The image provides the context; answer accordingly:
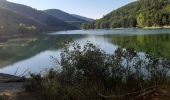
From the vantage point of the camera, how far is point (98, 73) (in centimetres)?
1398

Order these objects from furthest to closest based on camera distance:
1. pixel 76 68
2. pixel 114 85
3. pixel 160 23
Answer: pixel 160 23 < pixel 76 68 < pixel 114 85

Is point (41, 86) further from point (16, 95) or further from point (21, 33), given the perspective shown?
point (21, 33)

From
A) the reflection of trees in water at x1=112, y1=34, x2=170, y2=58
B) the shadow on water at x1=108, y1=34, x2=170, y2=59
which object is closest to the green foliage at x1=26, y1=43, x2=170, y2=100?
the shadow on water at x1=108, y1=34, x2=170, y2=59

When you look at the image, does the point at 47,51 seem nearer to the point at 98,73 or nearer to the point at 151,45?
the point at 151,45

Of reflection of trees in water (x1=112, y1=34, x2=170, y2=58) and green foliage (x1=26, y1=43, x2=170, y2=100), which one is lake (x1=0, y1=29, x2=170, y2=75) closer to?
reflection of trees in water (x1=112, y1=34, x2=170, y2=58)

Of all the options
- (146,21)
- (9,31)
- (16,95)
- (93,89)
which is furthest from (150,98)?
(146,21)

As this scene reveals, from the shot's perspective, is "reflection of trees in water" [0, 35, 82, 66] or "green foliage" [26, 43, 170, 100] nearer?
"green foliage" [26, 43, 170, 100]

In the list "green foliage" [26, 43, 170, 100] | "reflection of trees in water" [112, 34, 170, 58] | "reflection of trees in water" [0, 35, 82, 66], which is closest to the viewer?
"green foliage" [26, 43, 170, 100]

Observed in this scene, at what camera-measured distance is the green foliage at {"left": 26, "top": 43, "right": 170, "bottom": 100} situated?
1277 centimetres

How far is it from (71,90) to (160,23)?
163421 mm

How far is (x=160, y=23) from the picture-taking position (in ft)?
560

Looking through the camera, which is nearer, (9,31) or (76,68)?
(76,68)

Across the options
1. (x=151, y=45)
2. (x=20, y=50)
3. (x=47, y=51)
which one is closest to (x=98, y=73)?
(x=151, y=45)

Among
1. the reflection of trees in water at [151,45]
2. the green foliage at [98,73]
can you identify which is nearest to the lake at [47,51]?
the reflection of trees in water at [151,45]
